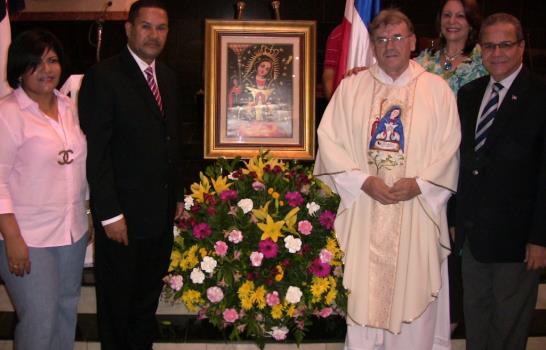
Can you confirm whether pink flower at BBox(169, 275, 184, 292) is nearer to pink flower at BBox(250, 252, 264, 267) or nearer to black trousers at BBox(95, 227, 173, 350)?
black trousers at BBox(95, 227, 173, 350)

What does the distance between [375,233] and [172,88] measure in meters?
1.16

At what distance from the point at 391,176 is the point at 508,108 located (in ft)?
1.85

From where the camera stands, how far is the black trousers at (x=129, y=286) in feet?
7.65

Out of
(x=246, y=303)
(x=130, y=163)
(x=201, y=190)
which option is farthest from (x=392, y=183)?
(x=130, y=163)

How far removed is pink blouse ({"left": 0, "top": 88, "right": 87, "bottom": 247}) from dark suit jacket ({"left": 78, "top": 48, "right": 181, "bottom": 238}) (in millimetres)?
86

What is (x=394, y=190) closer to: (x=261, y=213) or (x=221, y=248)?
(x=261, y=213)

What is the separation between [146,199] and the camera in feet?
7.66

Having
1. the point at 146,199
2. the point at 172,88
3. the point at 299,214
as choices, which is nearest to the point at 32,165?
the point at 146,199

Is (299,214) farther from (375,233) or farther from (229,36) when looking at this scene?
(229,36)

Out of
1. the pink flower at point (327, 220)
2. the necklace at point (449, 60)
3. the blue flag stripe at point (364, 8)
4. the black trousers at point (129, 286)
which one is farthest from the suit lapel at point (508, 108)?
the blue flag stripe at point (364, 8)

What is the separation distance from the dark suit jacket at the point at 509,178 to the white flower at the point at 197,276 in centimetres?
127

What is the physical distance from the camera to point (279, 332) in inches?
106

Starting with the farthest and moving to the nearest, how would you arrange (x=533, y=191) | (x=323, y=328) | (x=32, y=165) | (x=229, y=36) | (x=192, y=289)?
(x=229, y=36) → (x=323, y=328) → (x=192, y=289) → (x=533, y=191) → (x=32, y=165)

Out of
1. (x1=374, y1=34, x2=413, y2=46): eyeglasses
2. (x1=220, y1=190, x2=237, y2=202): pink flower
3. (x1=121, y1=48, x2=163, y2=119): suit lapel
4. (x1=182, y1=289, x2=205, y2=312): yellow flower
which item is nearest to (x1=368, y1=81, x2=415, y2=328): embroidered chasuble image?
(x1=374, y1=34, x2=413, y2=46): eyeglasses
